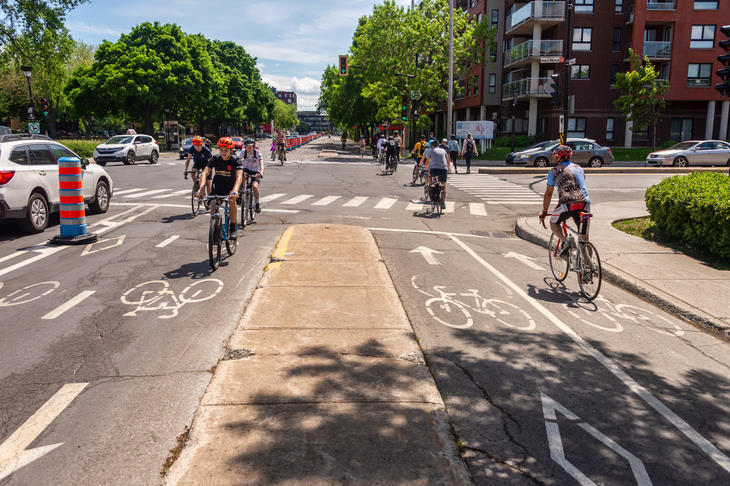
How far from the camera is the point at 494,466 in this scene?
11.2 ft

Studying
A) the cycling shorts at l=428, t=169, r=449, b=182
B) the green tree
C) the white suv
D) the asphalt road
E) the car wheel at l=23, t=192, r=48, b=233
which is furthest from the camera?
the green tree

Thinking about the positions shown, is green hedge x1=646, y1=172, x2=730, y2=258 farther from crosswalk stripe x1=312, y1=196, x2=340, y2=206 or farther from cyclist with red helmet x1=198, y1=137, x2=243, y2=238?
crosswalk stripe x1=312, y1=196, x2=340, y2=206

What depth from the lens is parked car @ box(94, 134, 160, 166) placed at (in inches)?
1313

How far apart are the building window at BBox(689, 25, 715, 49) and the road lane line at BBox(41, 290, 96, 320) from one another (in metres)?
46.8

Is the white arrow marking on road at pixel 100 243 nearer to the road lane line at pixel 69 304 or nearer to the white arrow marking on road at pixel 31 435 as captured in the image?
the road lane line at pixel 69 304

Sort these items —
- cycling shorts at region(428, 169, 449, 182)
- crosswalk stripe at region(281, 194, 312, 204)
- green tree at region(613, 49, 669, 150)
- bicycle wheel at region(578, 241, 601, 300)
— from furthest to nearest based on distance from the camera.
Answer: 1. green tree at region(613, 49, 669, 150)
2. crosswalk stripe at region(281, 194, 312, 204)
3. cycling shorts at region(428, 169, 449, 182)
4. bicycle wheel at region(578, 241, 601, 300)

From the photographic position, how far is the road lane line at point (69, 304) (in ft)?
20.3

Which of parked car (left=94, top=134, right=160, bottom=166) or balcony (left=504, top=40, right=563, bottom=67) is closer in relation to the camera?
parked car (left=94, top=134, right=160, bottom=166)

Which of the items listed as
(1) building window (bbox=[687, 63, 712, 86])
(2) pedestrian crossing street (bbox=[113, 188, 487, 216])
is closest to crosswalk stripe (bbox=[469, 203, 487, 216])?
(2) pedestrian crossing street (bbox=[113, 188, 487, 216])

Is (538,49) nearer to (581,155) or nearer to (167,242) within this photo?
(581,155)

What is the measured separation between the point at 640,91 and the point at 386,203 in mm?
28412

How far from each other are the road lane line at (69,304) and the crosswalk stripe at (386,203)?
32.8 feet

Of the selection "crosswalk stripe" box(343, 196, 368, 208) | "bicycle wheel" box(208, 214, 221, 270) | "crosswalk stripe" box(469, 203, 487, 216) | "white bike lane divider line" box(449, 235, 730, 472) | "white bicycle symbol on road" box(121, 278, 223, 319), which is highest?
"bicycle wheel" box(208, 214, 221, 270)

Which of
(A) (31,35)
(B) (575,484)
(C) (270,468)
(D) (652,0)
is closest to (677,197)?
(B) (575,484)
